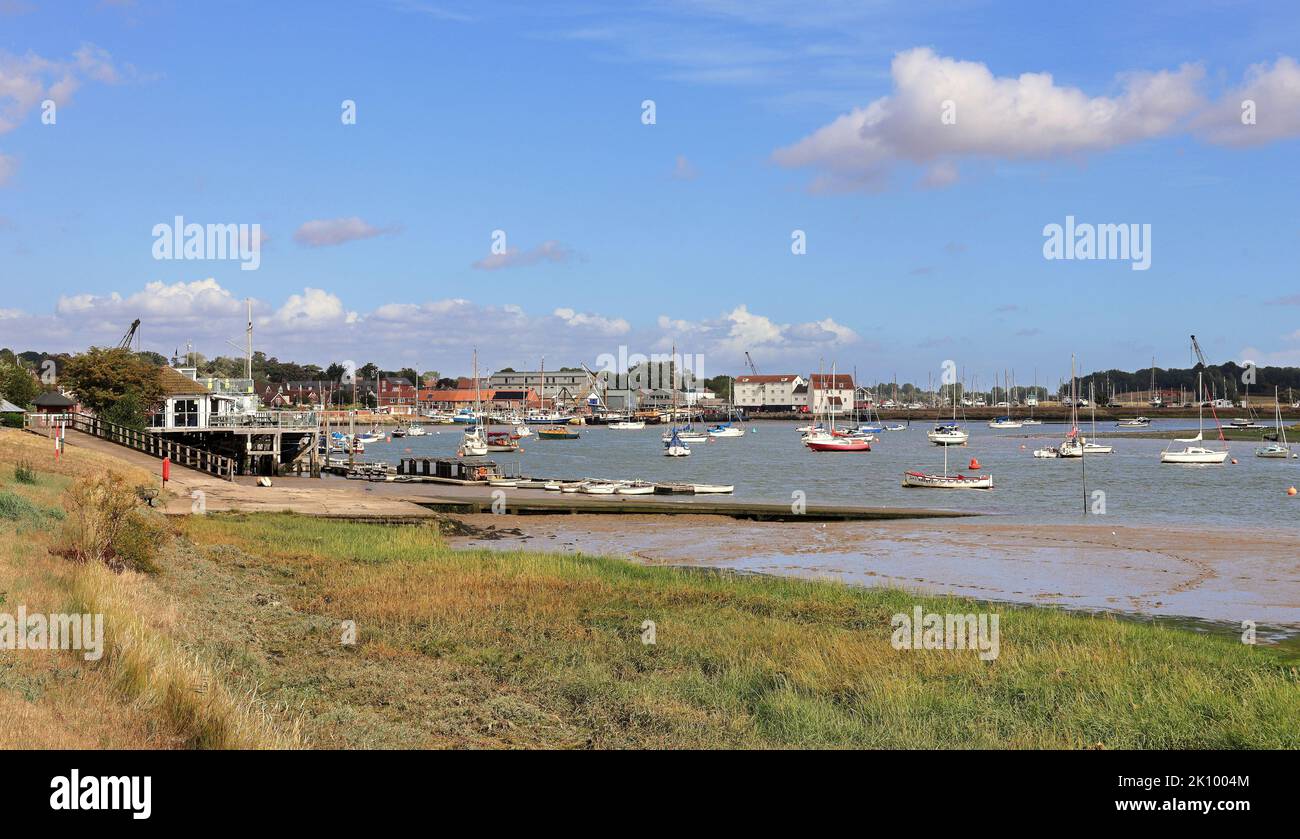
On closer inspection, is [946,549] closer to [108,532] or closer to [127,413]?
[108,532]

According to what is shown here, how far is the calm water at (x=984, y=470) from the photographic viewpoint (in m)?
59.8

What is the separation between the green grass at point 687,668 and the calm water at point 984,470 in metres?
33.8

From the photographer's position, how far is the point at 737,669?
18156 mm

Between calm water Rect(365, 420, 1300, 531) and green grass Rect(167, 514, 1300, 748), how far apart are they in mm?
33799

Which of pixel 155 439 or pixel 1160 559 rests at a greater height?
pixel 155 439

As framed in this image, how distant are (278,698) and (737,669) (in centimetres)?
769

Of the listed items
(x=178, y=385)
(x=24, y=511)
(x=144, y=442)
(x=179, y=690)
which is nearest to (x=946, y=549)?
(x=24, y=511)

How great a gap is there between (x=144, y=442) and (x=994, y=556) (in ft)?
164

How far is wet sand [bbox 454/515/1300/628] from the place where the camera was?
1195 inches

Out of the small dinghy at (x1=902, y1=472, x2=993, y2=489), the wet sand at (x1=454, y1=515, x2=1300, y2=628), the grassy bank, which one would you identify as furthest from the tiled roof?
the small dinghy at (x1=902, y1=472, x2=993, y2=489)

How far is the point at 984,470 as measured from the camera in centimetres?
9575

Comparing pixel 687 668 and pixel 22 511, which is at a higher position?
pixel 22 511
